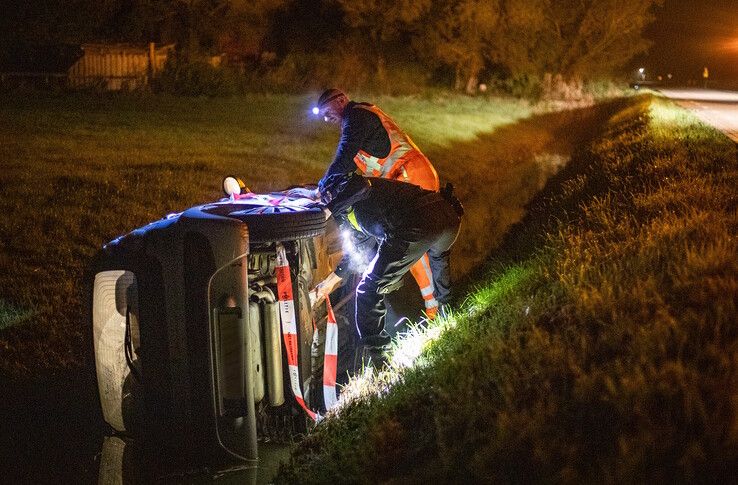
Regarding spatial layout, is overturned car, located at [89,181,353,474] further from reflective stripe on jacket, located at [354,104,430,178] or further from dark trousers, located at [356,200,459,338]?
reflective stripe on jacket, located at [354,104,430,178]

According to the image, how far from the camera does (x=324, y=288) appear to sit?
5.06 meters

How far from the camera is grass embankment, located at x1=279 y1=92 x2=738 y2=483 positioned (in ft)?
9.05

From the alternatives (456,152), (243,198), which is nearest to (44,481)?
(243,198)

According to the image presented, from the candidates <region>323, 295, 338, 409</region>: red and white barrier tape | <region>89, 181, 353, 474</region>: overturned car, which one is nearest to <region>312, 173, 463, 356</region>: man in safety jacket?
<region>323, 295, 338, 409</region>: red and white barrier tape

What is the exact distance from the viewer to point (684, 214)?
5.27 metres

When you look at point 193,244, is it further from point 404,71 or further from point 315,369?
point 404,71

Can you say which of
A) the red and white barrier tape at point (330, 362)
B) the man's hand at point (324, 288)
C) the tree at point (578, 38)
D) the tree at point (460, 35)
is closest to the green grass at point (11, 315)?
the man's hand at point (324, 288)

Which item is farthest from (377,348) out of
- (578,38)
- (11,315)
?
(578,38)

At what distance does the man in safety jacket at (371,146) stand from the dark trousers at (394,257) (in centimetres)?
35

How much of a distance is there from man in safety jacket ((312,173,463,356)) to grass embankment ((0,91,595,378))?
6.02 ft

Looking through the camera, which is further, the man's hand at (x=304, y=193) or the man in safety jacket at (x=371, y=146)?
the man's hand at (x=304, y=193)

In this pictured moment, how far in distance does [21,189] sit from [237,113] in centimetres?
1282

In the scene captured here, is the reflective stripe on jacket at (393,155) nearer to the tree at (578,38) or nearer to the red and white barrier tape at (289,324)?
the red and white barrier tape at (289,324)

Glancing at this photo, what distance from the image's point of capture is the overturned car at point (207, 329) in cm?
393
